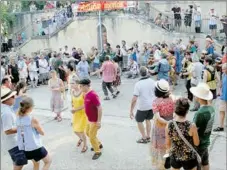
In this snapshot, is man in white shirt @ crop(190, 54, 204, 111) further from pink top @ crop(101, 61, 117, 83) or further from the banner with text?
the banner with text

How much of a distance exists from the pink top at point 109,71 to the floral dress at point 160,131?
545cm

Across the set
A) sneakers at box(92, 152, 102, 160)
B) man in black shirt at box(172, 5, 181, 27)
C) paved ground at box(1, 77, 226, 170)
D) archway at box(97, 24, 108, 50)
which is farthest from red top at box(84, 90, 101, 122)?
archway at box(97, 24, 108, 50)

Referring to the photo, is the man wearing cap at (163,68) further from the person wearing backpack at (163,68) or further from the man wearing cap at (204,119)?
the man wearing cap at (204,119)

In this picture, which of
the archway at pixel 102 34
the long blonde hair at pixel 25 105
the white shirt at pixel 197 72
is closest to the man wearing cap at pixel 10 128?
the long blonde hair at pixel 25 105

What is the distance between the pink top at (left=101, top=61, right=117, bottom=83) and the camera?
1138 centimetres

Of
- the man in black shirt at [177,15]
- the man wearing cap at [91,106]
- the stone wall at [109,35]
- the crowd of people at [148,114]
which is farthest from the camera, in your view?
the stone wall at [109,35]

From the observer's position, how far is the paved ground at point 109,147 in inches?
265

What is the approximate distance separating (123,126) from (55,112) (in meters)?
1.88

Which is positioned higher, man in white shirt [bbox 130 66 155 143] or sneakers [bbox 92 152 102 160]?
man in white shirt [bbox 130 66 155 143]

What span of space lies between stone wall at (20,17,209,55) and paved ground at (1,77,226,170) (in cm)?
950

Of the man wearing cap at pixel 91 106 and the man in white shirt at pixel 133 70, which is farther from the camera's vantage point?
the man in white shirt at pixel 133 70

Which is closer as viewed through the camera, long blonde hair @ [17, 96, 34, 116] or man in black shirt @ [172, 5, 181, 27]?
long blonde hair @ [17, 96, 34, 116]

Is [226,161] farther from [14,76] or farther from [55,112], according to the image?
[14,76]

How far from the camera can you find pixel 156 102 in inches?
232
